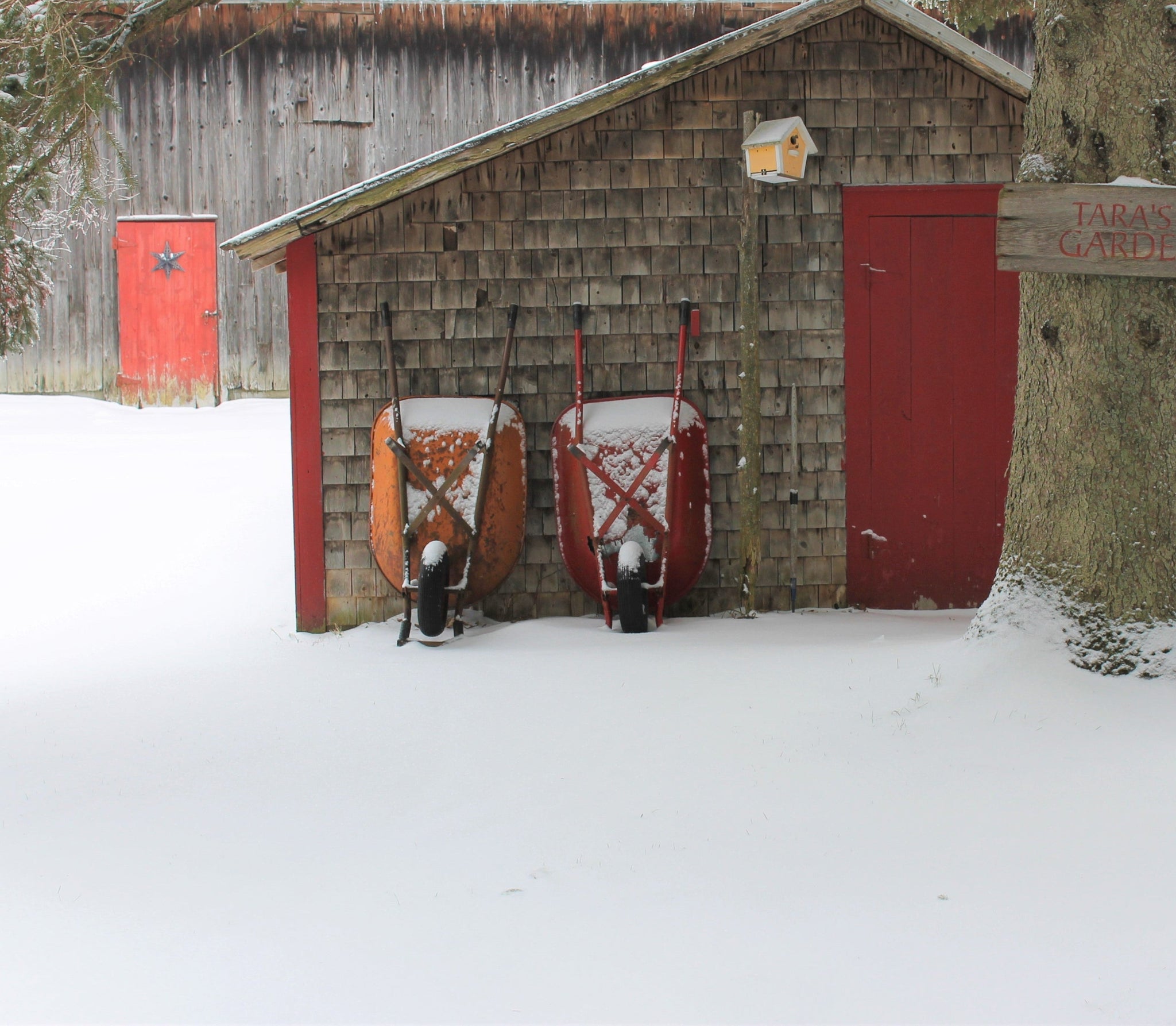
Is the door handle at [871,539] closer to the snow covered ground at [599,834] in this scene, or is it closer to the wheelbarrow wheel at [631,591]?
the snow covered ground at [599,834]

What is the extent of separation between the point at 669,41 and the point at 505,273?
23.8 feet

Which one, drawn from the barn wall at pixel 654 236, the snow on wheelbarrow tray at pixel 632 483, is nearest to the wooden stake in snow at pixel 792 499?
the barn wall at pixel 654 236

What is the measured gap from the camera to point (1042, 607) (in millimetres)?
4062

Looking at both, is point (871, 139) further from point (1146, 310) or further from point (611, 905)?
point (611, 905)

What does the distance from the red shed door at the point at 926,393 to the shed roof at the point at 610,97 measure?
69 centimetres

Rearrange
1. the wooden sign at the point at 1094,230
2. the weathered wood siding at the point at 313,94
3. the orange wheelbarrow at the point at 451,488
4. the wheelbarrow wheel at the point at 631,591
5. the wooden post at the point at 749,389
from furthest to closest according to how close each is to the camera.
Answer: the weathered wood siding at the point at 313,94, the wooden post at the point at 749,389, the orange wheelbarrow at the point at 451,488, the wheelbarrow wheel at the point at 631,591, the wooden sign at the point at 1094,230

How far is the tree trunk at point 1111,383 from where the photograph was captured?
3.93m

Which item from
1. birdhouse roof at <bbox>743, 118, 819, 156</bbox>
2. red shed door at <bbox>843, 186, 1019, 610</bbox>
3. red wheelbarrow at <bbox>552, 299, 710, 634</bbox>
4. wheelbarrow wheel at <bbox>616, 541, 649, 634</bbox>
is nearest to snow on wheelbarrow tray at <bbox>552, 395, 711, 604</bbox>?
red wheelbarrow at <bbox>552, 299, 710, 634</bbox>

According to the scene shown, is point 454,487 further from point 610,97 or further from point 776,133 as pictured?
point 776,133

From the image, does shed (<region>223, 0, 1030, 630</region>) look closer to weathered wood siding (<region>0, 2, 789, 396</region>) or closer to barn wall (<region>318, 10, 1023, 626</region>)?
barn wall (<region>318, 10, 1023, 626</region>)

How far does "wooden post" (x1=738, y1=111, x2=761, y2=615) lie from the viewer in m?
5.77

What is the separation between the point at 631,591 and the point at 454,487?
1.05 meters

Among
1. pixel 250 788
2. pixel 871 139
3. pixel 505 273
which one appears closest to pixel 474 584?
pixel 505 273

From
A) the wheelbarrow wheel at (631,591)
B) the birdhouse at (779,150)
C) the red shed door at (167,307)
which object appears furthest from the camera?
the red shed door at (167,307)
